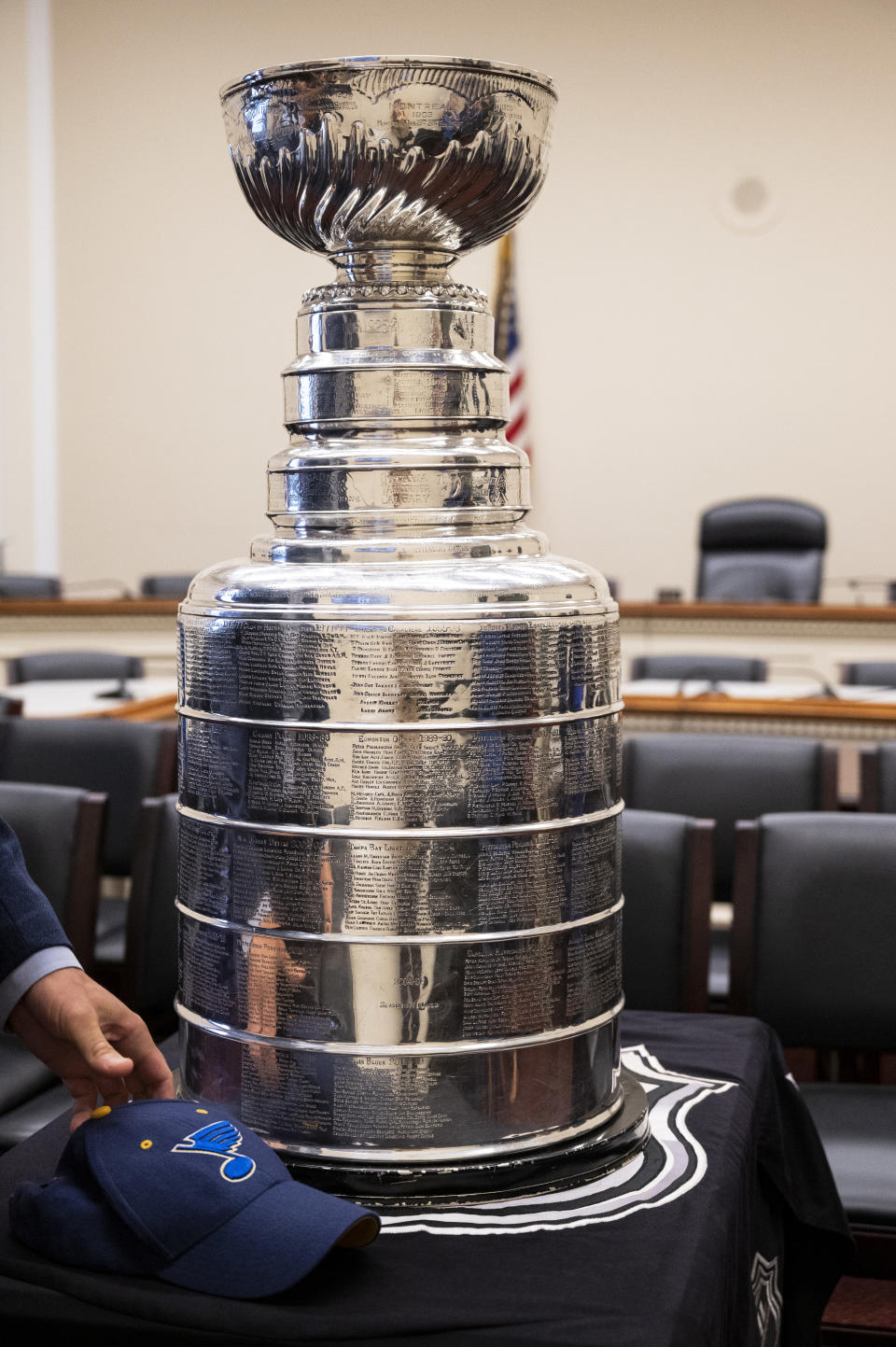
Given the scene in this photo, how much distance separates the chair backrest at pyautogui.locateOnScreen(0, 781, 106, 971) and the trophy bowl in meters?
1.40

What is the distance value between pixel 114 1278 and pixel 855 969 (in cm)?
150

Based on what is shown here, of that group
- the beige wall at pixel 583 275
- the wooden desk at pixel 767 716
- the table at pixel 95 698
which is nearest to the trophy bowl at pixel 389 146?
the table at pixel 95 698

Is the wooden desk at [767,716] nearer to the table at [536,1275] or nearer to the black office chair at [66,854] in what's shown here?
the black office chair at [66,854]

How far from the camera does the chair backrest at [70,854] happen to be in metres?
2.42

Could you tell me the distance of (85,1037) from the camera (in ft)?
3.74

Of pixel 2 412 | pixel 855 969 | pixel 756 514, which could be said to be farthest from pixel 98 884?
pixel 2 412

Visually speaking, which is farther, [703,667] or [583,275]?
[583,275]

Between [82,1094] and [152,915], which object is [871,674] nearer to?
[152,915]

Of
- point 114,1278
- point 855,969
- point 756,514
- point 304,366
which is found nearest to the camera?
point 114,1278

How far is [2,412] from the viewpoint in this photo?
1009 centimetres

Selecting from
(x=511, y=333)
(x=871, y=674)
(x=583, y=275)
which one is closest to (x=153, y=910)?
(x=871, y=674)

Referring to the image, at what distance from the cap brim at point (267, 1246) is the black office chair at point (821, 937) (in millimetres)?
1354

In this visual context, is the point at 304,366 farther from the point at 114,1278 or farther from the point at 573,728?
the point at 114,1278

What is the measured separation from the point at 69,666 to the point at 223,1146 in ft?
14.6
